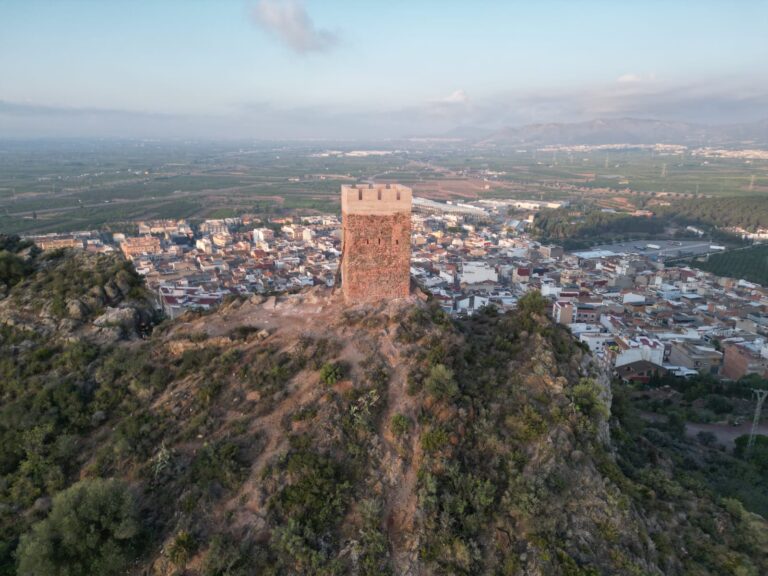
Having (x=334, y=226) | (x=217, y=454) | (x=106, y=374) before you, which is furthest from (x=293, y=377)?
(x=334, y=226)

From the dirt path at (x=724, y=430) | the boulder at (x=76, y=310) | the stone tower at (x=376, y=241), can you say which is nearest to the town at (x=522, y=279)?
the stone tower at (x=376, y=241)

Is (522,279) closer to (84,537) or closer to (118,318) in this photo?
(118,318)

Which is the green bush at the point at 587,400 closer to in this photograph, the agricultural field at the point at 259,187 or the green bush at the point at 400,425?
the green bush at the point at 400,425

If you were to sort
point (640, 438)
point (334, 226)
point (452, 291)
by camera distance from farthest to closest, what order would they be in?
point (334, 226), point (452, 291), point (640, 438)

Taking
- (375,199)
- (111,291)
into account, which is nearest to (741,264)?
(375,199)

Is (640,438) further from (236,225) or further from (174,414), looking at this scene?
(236,225)
